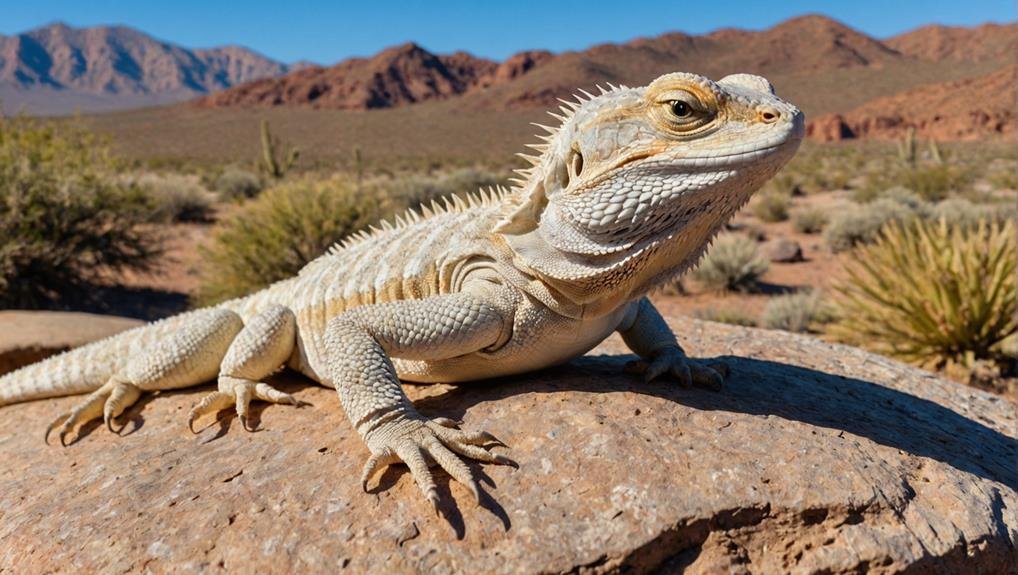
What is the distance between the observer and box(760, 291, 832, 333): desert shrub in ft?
33.6

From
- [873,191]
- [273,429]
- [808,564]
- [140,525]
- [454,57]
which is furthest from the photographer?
[454,57]

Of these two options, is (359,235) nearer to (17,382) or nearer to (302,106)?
(17,382)

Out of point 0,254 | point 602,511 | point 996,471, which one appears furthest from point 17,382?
point 0,254

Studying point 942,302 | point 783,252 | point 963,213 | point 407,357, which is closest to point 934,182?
point 963,213

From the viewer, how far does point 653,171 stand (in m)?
2.63

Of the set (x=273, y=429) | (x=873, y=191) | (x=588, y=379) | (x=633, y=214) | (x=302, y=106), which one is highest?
(x=633, y=214)

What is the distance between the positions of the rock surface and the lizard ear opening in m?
4.55

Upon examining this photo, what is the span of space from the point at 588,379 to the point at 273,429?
158cm

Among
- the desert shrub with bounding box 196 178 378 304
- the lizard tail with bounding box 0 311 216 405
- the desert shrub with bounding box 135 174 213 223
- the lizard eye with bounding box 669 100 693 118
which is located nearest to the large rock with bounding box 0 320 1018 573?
the lizard tail with bounding box 0 311 216 405

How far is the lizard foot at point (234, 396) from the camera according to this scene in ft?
12.0

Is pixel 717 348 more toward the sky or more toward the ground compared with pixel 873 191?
more toward the sky

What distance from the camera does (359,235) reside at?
14.4 ft

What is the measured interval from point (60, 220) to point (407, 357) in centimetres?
1059

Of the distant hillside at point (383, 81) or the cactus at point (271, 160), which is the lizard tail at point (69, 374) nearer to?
the cactus at point (271, 160)
